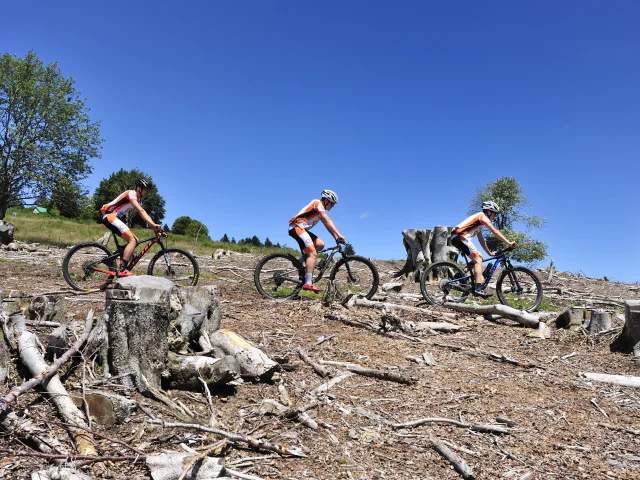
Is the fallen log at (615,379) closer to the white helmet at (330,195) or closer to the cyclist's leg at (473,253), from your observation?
the cyclist's leg at (473,253)

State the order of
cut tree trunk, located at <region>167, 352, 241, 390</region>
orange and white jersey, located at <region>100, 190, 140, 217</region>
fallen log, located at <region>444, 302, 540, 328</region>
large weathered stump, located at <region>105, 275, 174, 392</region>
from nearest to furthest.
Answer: large weathered stump, located at <region>105, 275, 174, 392</region> < cut tree trunk, located at <region>167, 352, 241, 390</region> < fallen log, located at <region>444, 302, 540, 328</region> < orange and white jersey, located at <region>100, 190, 140, 217</region>

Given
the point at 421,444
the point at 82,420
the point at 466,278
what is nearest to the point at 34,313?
the point at 82,420

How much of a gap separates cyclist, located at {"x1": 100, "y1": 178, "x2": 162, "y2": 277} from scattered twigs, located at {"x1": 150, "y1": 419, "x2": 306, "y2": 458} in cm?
650

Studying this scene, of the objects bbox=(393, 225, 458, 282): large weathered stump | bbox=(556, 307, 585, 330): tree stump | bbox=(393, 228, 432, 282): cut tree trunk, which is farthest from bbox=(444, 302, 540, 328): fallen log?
bbox=(393, 225, 458, 282): large weathered stump

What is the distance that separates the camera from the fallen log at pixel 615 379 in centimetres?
632

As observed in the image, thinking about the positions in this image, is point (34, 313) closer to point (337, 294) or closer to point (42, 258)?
point (337, 294)

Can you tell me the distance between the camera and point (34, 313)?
5.66 metres

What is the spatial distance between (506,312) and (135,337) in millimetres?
6995

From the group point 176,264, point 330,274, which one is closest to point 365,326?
point 330,274

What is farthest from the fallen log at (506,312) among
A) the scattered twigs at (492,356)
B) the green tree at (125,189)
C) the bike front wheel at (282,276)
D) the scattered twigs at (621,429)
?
the green tree at (125,189)

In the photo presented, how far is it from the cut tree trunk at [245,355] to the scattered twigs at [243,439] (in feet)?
4.02

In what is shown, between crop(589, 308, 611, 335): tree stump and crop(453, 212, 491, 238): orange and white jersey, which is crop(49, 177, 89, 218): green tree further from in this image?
→ crop(589, 308, 611, 335): tree stump

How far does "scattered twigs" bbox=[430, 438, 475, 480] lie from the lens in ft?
12.3

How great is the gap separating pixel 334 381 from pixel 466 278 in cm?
622
